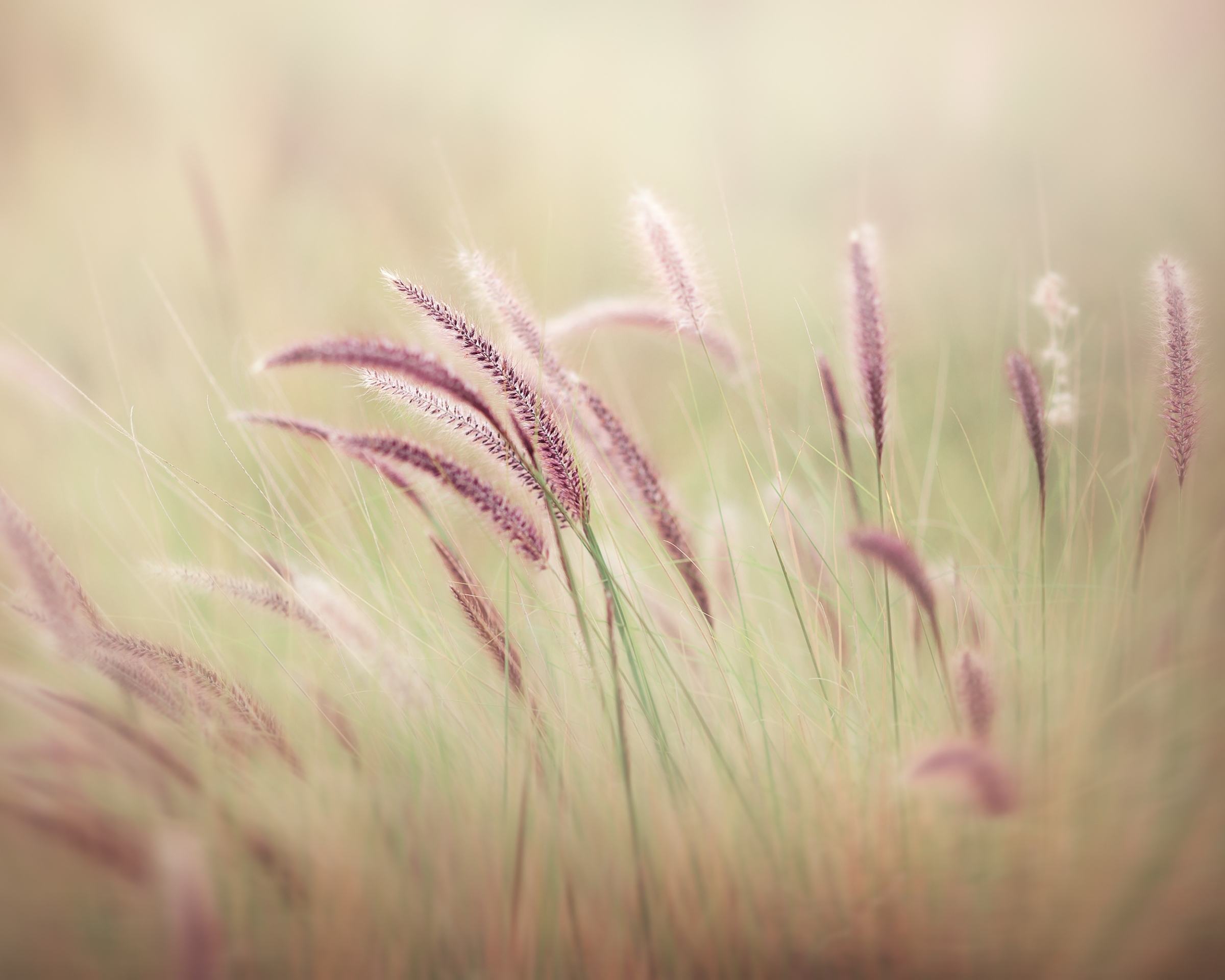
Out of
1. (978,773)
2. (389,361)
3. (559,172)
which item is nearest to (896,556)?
(978,773)

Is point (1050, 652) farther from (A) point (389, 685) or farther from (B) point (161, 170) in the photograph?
(B) point (161, 170)

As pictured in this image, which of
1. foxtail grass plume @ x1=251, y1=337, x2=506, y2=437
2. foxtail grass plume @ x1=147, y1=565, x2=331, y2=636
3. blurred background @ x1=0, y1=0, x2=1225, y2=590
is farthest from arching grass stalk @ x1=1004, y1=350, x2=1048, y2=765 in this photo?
foxtail grass plume @ x1=147, y1=565, x2=331, y2=636

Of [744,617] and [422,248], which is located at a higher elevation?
[422,248]

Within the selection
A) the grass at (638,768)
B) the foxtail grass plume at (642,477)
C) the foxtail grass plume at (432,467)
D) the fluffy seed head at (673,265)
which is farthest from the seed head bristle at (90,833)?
the fluffy seed head at (673,265)

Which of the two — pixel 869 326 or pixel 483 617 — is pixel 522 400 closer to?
pixel 483 617

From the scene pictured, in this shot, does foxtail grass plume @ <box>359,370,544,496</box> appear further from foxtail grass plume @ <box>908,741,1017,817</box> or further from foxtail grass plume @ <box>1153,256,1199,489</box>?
foxtail grass plume @ <box>1153,256,1199,489</box>

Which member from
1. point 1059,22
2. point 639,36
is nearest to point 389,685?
point 639,36
